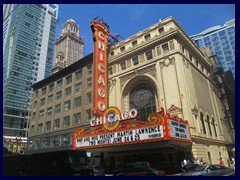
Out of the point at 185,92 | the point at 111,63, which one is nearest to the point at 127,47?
the point at 111,63

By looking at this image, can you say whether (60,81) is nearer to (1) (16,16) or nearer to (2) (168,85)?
(2) (168,85)

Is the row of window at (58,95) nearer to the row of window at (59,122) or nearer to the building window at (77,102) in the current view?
the building window at (77,102)

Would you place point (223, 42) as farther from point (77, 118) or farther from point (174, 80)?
point (77, 118)

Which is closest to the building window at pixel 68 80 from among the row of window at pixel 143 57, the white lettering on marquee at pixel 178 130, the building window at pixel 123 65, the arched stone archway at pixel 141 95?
the row of window at pixel 143 57

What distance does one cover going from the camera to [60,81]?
50656mm

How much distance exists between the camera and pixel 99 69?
33.9m

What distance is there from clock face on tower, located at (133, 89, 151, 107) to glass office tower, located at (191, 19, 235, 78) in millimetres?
68739

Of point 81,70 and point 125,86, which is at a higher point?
point 81,70

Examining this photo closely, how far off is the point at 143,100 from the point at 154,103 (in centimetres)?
213

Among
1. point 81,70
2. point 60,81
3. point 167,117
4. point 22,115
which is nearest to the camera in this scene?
point 167,117

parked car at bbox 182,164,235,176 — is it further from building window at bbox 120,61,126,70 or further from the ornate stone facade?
building window at bbox 120,61,126,70

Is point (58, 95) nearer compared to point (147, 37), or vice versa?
point (147, 37)

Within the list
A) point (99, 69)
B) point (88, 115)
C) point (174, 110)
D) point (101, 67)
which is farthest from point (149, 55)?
point (88, 115)

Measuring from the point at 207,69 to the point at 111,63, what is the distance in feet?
62.7
